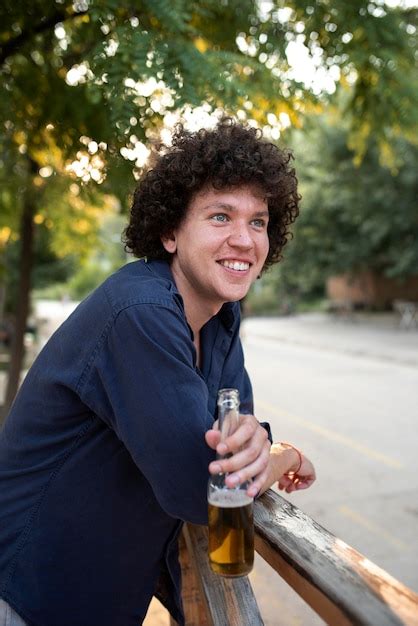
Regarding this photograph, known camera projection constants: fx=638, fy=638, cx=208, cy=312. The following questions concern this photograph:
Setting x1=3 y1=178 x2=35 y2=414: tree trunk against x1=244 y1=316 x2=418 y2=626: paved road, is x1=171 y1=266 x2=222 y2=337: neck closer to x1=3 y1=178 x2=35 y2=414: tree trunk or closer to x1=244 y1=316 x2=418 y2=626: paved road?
x1=244 y1=316 x2=418 y2=626: paved road

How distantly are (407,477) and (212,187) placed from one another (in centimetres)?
520

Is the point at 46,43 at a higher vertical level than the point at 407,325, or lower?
higher

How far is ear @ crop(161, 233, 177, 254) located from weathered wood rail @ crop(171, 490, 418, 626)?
746mm

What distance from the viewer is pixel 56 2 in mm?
2996

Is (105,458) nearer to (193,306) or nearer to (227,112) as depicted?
(193,306)

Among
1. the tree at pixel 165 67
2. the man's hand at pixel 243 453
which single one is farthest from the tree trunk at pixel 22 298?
the man's hand at pixel 243 453

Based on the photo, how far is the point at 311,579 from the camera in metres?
1.23

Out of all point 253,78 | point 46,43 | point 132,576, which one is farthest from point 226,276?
point 46,43

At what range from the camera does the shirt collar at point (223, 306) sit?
1.78m

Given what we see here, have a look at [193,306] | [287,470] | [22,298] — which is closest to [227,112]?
[193,306]

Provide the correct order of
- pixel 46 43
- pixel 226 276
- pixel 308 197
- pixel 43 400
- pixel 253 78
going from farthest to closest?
pixel 308 197 < pixel 46 43 < pixel 253 78 < pixel 226 276 < pixel 43 400

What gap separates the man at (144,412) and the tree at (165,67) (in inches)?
22.5

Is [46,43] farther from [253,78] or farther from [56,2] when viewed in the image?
[253,78]

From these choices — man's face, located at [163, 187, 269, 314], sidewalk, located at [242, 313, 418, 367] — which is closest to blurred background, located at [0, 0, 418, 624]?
man's face, located at [163, 187, 269, 314]
